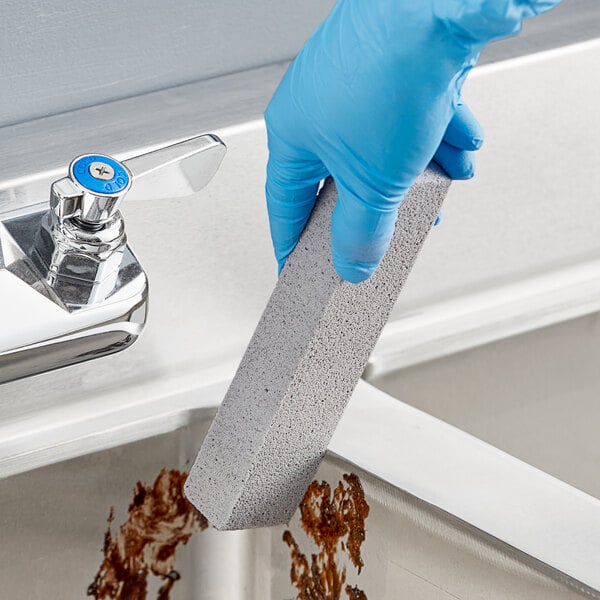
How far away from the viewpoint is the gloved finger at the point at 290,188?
546 mm

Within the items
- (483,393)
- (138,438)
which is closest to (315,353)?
(138,438)

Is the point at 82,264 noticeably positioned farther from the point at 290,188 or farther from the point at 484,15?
the point at 484,15

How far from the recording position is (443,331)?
774 millimetres

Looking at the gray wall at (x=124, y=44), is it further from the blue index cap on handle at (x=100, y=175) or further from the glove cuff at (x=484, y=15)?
the glove cuff at (x=484, y=15)

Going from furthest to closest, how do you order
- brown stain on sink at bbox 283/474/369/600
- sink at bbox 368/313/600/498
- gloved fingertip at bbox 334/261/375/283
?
sink at bbox 368/313/600/498
brown stain on sink at bbox 283/474/369/600
gloved fingertip at bbox 334/261/375/283

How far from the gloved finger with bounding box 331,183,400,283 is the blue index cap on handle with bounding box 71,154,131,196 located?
0.10 m

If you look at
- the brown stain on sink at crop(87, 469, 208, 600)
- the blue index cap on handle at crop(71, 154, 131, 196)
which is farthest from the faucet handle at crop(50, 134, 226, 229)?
the brown stain on sink at crop(87, 469, 208, 600)

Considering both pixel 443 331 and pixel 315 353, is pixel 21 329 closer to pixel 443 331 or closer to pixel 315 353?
pixel 315 353

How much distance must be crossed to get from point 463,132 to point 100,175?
7.6 inches

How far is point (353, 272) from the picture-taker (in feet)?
1.72

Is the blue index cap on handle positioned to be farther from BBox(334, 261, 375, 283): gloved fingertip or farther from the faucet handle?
BBox(334, 261, 375, 283): gloved fingertip

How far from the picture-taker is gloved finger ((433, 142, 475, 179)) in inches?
22.3

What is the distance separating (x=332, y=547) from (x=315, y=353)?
17 cm

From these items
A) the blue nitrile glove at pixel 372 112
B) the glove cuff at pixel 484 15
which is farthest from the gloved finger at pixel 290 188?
the glove cuff at pixel 484 15
